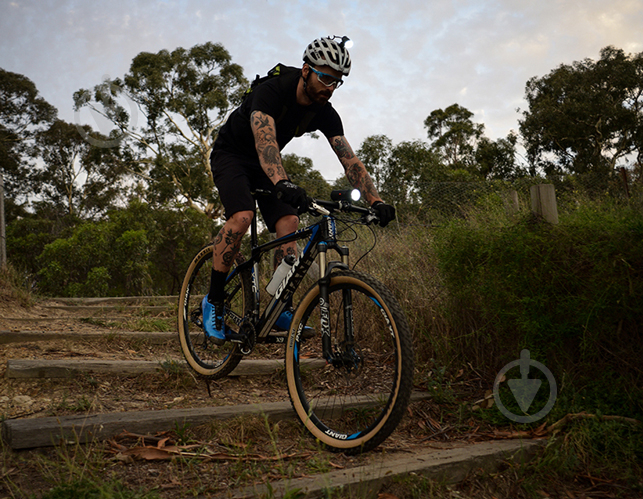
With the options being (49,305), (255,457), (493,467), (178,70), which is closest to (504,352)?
(493,467)

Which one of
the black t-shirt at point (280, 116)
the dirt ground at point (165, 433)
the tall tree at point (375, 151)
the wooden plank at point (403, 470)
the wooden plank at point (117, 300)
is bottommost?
the wooden plank at point (403, 470)

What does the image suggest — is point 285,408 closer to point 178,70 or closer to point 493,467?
point 493,467

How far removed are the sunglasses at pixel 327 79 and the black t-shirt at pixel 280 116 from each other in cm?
22

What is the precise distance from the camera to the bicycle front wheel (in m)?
2.15

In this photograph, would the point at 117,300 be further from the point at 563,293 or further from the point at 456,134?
the point at 456,134

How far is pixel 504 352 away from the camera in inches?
124

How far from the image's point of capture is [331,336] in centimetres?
248

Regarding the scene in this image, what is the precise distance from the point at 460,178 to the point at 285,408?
2281cm

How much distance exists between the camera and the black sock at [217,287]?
3.39 metres

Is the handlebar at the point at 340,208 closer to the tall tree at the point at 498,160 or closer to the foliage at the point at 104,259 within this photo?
the foliage at the point at 104,259

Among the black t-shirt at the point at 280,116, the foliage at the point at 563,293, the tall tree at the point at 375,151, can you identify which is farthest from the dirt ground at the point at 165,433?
the tall tree at the point at 375,151

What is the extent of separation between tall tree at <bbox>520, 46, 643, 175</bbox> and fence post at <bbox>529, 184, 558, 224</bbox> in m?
25.7

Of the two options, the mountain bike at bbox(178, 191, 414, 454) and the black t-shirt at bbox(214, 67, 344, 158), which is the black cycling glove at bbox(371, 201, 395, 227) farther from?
the black t-shirt at bbox(214, 67, 344, 158)

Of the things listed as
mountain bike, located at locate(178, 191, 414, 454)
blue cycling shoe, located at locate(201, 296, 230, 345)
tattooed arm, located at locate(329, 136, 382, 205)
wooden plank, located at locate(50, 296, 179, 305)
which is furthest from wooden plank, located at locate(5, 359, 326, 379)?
wooden plank, located at locate(50, 296, 179, 305)
